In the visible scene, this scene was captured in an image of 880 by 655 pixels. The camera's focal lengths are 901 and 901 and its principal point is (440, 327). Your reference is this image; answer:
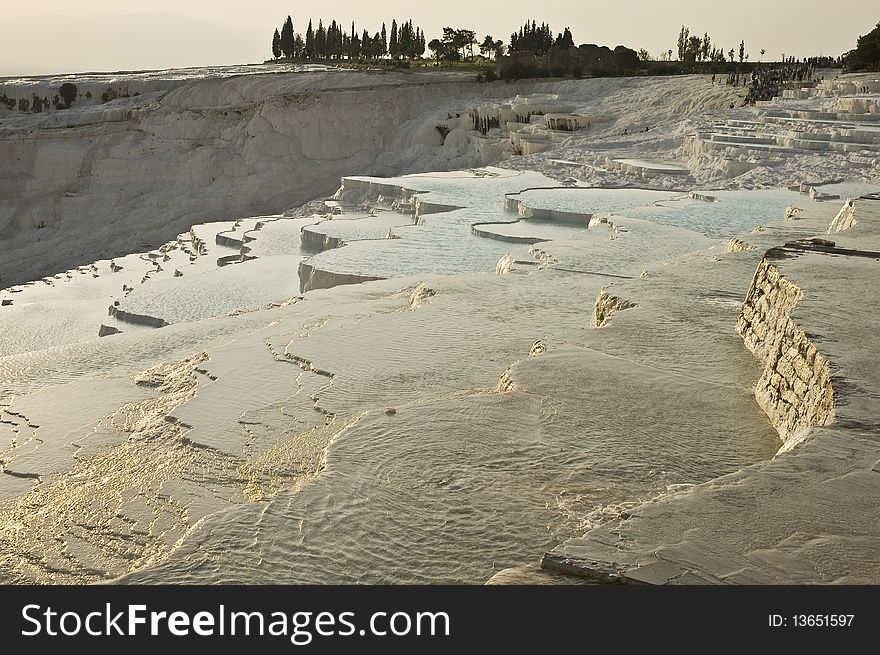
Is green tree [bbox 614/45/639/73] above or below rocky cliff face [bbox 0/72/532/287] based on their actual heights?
above

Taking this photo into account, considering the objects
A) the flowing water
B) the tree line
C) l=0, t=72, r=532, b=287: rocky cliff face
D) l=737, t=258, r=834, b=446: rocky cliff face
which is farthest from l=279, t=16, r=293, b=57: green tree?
l=737, t=258, r=834, b=446: rocky cliff face

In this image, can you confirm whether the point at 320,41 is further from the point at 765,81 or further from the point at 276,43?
the point at 765,81

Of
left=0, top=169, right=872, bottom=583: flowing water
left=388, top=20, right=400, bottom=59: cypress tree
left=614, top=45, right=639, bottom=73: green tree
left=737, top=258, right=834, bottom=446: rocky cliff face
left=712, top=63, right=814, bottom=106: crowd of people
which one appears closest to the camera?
left=0, top=169, right=872, bottom=583: flowing water

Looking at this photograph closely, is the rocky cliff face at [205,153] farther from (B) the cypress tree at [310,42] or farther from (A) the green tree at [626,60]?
(B) the cypress tree at [310,42]

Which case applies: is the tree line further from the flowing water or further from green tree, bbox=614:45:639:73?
the flowing water

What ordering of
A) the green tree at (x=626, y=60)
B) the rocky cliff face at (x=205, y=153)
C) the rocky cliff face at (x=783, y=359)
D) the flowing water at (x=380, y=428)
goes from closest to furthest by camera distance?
the flowing water at (x=380, y=428), the rocky cliff face at (x=783, y=359), the rocky cliff face at (x=205, y=153), the green tree at (x=626, y=60)

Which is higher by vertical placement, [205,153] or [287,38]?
[287,38]

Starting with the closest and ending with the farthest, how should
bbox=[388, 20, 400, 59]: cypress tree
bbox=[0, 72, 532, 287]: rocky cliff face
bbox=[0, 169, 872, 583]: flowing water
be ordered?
1. bbox=[0, 169, 872, 583]: flowing water
2. bbox=[0, 72, 532, 287]: rocky cliff face
3. bbox=[388, 20, 400, 59]: cypress tree

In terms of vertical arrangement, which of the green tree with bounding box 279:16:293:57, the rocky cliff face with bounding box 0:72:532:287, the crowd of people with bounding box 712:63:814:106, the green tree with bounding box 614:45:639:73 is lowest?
the rocky cliff face with bounding box 0:72:532:287

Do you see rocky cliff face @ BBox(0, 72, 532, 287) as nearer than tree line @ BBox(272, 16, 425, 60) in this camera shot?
Yes

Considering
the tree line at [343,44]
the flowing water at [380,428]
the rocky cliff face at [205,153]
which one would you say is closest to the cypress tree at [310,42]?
the tree line at [343,44]

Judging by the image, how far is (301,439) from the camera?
341 cm

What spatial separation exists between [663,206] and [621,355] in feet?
18.6

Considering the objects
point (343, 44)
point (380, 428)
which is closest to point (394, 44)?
point (343, 44)
